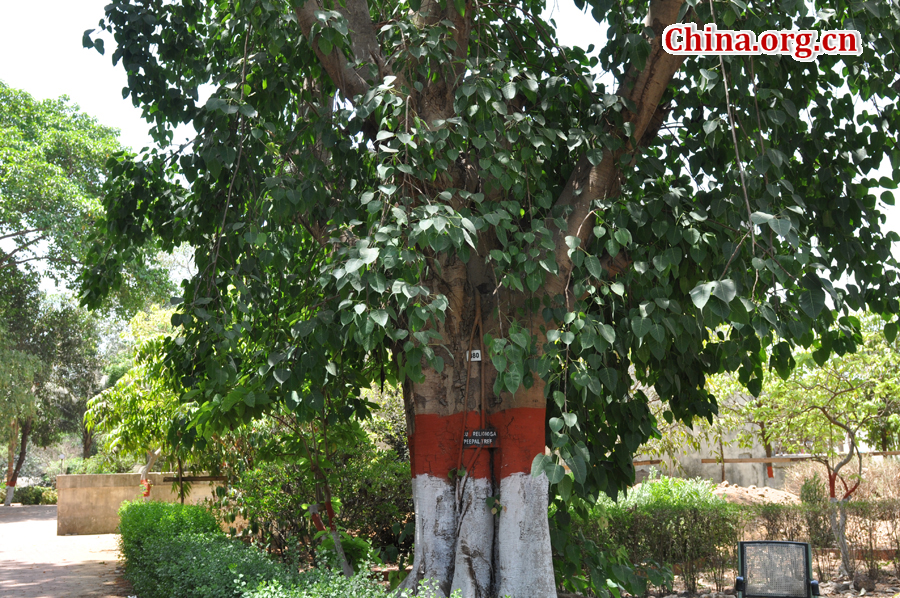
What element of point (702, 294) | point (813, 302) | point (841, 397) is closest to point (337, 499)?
point (702, 294)

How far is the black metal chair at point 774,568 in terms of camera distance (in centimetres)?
662

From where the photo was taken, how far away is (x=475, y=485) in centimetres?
507

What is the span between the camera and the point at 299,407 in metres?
4.83

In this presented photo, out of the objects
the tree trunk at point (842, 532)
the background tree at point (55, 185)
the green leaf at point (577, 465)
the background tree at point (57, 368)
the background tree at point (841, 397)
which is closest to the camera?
the green leaf at point (577, 465)

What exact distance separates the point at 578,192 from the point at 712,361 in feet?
5.86

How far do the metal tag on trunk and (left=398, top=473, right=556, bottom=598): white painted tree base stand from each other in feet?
0.85

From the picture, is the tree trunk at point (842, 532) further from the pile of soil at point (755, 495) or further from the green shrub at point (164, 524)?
the green shrub at point (164, 524)

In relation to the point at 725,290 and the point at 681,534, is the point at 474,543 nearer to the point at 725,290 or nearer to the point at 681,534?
the point at 725,290

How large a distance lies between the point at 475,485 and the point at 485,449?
0.26m

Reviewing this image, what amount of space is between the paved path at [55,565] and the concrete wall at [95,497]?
527 mm

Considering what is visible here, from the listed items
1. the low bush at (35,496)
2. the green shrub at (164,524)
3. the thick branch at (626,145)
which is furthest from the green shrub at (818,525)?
Answer: the low bush at (35,496)

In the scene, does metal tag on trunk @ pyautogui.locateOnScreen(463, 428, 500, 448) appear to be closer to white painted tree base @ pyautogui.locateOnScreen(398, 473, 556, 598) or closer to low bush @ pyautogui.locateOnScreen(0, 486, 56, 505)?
white painted tree base @ pyautogui.locateOnScreen(398, 473, 556, 598)

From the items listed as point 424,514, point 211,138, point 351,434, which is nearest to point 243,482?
point 351,434

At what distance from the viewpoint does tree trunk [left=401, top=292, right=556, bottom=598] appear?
4812 millimetres
